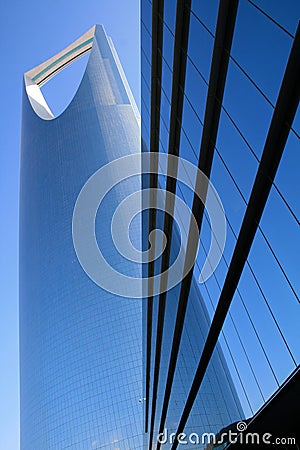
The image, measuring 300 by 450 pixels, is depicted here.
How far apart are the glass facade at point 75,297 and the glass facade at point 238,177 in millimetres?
40890

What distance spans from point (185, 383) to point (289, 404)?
8236 millimetres

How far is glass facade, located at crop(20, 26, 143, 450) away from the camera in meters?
52.6

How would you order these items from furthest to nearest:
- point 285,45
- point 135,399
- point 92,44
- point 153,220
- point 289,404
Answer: point 92,44 < point 135,399 < point 153,220 < point 289,404 < point 285,45

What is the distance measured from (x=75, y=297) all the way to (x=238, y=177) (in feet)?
189

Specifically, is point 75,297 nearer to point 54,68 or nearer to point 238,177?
point 54,68

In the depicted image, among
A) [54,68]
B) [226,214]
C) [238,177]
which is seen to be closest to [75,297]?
[54,68]

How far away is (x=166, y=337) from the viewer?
17.1 metres

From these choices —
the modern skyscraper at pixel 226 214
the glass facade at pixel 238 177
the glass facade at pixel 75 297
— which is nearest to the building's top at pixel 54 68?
the glass facade at pixel 75 297

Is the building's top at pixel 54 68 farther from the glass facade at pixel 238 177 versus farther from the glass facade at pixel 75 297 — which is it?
the glass facade at pixel 238 177

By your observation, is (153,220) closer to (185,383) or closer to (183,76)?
(185,383)

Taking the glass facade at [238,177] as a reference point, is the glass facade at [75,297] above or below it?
above

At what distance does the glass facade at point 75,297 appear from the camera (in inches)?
2069

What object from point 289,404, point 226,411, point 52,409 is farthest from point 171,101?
point 52,409

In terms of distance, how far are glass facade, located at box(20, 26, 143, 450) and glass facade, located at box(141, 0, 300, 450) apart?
134 feet
